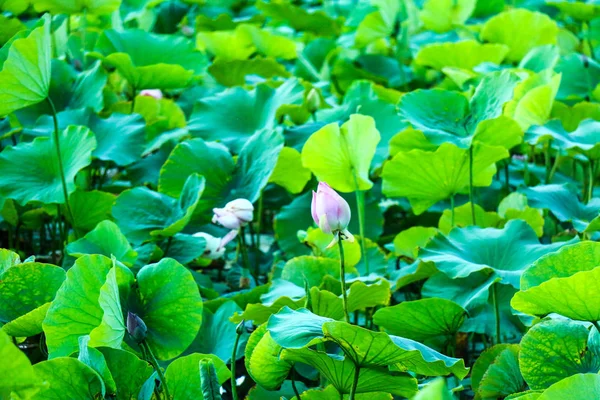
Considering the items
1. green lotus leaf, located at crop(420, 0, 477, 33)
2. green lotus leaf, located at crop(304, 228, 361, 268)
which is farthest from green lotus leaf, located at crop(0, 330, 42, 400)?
green lotus leaf, located at crop(420, 0, 477, 33)

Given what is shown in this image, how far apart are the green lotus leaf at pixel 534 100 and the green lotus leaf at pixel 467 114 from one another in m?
0.11

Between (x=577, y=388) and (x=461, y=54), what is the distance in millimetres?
1391

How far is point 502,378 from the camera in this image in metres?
0.97

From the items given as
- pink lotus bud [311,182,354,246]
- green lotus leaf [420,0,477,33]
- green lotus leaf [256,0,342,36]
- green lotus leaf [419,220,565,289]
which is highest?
pink lotus bud [311,182,354,246]

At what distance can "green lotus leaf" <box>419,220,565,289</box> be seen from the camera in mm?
1148

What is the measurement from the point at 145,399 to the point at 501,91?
0.81 metres

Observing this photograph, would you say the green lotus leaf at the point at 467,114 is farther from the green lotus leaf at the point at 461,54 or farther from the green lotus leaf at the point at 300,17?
the green lotus leaf at the point at 300,17

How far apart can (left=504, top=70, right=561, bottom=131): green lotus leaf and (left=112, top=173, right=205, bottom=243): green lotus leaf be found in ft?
1.95

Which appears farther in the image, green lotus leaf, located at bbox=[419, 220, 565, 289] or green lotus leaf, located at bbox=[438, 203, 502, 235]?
green lotus leaf, located at bbox=[438, 203, 502, 235]

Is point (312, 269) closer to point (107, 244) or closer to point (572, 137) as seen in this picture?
point (107, 244)

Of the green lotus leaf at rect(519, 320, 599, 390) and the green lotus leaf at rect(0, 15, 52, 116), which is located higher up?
the green lotus leaf at rect(0, 15, 52, 116)

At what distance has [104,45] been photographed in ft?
6.24

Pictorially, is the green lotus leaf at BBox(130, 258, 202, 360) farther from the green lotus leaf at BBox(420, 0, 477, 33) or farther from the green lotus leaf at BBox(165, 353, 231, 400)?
the green lotus leaf at BBox(420, 0, 477, 33)

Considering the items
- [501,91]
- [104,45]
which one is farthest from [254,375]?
[104,45]
